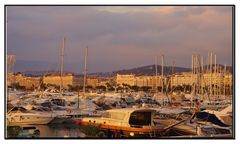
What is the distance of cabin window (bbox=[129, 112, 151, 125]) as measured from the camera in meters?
7.71

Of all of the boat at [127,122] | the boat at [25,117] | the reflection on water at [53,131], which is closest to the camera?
the reflection on water at [53,131]

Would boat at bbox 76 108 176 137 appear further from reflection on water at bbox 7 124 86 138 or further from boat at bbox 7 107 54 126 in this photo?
boat at bbox 7 107 54 126

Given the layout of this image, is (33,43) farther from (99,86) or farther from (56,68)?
(99,86)

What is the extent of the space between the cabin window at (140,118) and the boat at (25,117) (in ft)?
4.47

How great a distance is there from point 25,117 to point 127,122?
171cm

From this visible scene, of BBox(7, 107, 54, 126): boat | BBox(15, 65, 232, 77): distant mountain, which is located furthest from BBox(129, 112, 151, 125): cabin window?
BBox(7, 107, 54, 126): boat

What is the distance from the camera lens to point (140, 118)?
7809 millimetres

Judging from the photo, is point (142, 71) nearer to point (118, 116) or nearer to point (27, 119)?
point (118, 116)

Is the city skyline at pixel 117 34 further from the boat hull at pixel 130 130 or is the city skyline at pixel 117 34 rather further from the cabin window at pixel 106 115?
the boat hull at pixel 130 130

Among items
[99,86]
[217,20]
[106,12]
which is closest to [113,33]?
[106,12]

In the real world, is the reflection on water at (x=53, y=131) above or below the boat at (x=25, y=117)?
below

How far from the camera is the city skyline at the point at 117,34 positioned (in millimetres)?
7258

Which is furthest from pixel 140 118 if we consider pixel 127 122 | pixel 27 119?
pixel 27 119

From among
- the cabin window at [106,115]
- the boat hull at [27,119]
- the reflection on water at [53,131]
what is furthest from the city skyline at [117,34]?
the reflection on water at [53,131]
